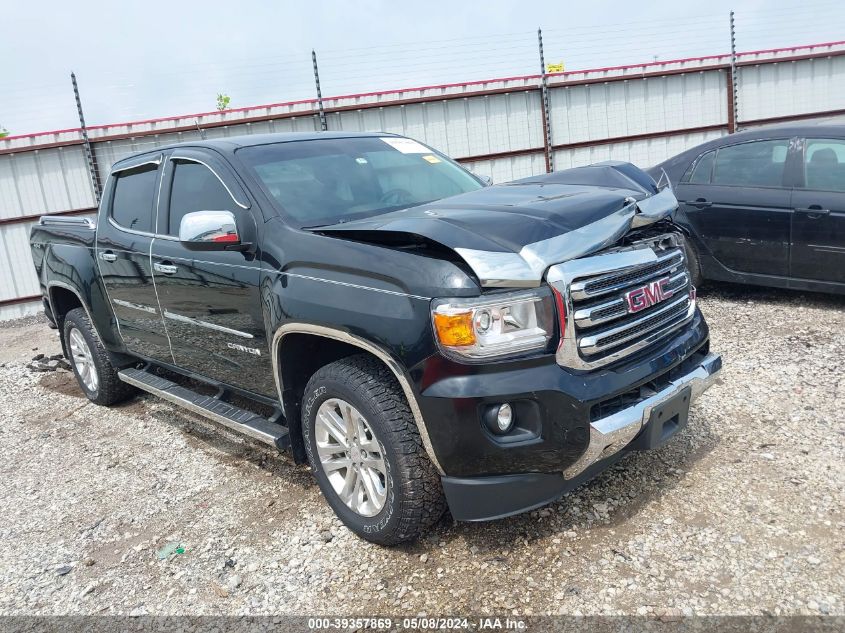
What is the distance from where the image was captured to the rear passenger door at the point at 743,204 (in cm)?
569

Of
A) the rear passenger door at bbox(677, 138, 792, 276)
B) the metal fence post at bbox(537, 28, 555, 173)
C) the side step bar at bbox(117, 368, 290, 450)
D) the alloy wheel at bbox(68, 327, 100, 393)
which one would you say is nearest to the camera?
the side step bar at bbox(117, 368, 290, 450)

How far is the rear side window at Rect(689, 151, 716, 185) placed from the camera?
6.20 metres

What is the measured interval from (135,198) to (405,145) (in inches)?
74.0

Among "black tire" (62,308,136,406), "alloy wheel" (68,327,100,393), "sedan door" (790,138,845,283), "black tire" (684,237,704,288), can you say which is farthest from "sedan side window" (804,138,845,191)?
"alloy wheel" (68,327,100,393)

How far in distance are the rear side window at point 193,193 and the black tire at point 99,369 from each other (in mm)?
1717

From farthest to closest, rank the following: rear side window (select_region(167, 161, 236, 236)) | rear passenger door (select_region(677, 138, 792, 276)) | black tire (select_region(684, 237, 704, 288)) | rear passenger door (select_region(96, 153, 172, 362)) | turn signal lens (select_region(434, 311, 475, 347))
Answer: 1. black tire (select_region(684, 237, 704, 288))
2. rear passenger door (select_region(677, 138, 792, 276))
3. rear passenger door (select_region(96, 153, 172, 362))
4. rear side window (select_region(167, 161, 236, 236))
5. turn signal lens (select_region(434, 311, 475, 347))

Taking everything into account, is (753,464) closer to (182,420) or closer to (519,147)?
(182,420)

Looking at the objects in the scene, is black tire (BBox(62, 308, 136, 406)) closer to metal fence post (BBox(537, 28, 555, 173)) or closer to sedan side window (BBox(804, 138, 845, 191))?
sedan side window (BBox(804, 138, 845, 191))

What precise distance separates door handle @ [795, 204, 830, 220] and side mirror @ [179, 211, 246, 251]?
4770mm

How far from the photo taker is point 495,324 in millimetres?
2396

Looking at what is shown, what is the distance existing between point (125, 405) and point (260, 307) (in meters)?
2.88

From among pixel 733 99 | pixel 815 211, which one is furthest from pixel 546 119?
pixel 815 211

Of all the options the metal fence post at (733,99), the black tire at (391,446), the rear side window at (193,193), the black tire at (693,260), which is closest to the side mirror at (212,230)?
the rear side window at (193,193)

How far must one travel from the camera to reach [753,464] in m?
3.28
